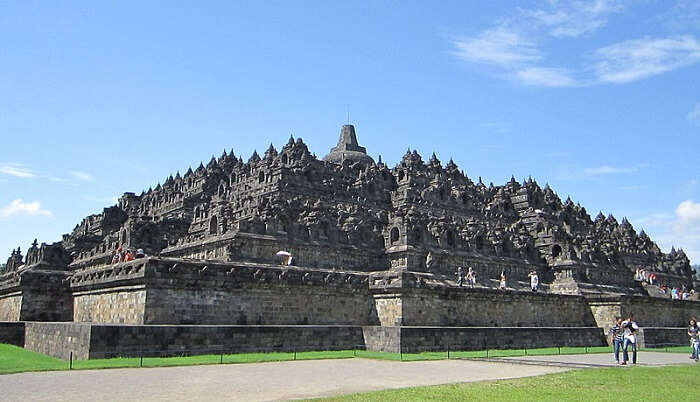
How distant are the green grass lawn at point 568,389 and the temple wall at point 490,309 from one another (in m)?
11.6

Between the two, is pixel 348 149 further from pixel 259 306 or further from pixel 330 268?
pixel 259 306

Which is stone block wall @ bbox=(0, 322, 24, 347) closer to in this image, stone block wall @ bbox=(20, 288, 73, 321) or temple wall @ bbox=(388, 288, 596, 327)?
stone block wall @ bbox=(20, 288, 73, 321)

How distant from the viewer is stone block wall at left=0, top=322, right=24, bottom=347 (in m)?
27.1

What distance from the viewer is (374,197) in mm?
58438

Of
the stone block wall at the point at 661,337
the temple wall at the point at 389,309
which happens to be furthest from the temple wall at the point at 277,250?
the stone block wall at the point at 661,337

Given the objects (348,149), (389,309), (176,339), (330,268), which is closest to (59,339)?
(176,339)

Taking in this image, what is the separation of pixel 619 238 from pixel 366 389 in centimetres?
7010

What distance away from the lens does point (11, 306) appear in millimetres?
34562

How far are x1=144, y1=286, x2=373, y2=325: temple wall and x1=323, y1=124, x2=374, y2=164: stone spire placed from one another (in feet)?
136

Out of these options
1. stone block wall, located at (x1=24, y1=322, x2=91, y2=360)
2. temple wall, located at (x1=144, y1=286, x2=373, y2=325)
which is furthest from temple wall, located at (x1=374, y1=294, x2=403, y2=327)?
stone block wall, located at (x1=24, y1=322, x2=91, y2=360)

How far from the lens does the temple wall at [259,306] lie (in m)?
25.1

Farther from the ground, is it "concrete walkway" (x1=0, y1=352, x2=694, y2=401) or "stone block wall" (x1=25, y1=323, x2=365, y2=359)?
"stone block wall" (x1=25, y1=323, x2=365, y2=359)

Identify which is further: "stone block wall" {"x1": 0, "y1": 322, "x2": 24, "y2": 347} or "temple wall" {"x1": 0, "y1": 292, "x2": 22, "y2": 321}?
"temple wall" {"x1": 0, "y1": 292, "x2": 22, "y2": 321}

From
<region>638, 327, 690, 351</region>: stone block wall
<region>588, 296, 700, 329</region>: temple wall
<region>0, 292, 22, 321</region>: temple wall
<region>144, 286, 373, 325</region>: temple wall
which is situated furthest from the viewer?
<region>588, 296, 700, 329</region>: temple wall
